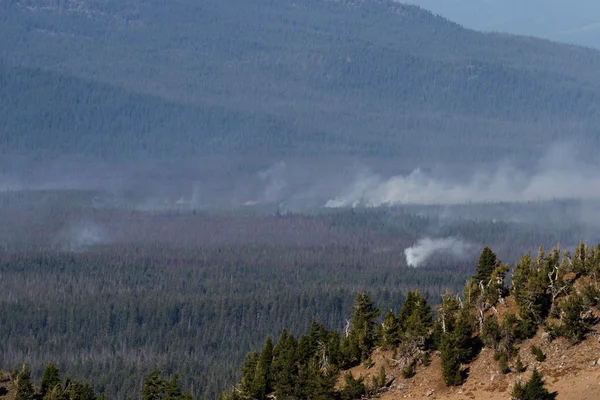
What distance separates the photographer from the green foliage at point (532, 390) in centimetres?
7669

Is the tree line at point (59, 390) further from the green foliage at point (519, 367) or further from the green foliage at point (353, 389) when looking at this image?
the green foliage at point (519, 367)

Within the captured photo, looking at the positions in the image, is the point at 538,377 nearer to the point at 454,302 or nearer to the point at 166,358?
the point at 454,302

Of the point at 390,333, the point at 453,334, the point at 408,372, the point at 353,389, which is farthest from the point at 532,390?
the point at 390,333

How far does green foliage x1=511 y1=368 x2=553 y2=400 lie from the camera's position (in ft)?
252

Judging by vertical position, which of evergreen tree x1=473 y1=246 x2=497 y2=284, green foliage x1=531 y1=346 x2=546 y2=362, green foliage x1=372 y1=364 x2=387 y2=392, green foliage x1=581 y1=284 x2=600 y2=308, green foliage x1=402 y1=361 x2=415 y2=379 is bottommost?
green foliage x1=372 y1=364 x2=387 y2=392

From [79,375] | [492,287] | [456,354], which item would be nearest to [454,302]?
[492,287]

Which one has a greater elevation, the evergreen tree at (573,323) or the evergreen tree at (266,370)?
the evergreen tree at (573,323)

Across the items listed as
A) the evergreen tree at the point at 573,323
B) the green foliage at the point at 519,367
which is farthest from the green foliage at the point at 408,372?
the evergreen tree at the point at 573,323

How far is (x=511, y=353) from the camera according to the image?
8388 centimetres

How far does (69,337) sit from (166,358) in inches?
959

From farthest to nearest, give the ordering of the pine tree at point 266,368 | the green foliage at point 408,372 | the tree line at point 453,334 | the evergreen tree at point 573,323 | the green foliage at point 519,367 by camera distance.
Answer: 1. the pine tree at point 266,368
2. the green foliage at point 408,372
3. the tree line at point 453,334
4. the evergreen tree at point 573,323
5. the green foliage at point 519,367

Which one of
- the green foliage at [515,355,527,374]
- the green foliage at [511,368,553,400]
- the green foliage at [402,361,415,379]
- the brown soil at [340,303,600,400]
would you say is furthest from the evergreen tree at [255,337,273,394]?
the green foliage at [511,368,553,400]

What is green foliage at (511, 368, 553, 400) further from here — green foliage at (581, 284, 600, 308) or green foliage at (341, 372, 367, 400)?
green foliage at (341, 372, 367, 400)

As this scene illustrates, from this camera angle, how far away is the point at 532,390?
7662cm
